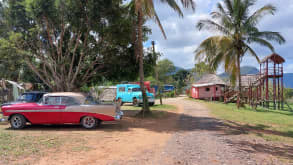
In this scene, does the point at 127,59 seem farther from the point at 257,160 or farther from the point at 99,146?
the point at 257,160

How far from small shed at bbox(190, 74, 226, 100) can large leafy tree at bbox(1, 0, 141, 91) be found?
1941 cm

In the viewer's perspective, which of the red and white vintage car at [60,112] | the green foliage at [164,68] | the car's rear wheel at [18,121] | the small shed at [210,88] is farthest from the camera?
the green foliage at [164,68]

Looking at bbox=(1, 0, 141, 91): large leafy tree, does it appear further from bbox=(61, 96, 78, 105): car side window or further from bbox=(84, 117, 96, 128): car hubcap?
bbox=(84, 117, 96, 128): car hubcap

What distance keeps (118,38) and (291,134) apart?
9740 millimetres

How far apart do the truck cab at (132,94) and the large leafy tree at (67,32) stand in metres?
5.40

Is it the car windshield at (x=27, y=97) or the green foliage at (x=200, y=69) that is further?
the green foliage at (x=200, y=69)

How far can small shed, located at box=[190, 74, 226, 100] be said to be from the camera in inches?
1204

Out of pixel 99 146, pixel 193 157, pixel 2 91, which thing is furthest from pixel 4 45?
pixel 193 157

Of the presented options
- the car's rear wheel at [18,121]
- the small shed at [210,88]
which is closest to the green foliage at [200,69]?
the small shed at [210,88]

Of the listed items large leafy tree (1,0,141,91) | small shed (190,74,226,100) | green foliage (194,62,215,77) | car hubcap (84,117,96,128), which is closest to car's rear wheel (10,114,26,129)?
car hubcap (84,117,96,128)

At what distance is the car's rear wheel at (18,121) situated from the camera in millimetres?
8719

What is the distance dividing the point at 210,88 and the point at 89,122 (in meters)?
25.7

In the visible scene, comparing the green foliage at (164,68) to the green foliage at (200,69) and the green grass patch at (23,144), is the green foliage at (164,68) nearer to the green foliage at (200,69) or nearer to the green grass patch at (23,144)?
the green foliage at (200,69)

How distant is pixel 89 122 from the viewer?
8.85 meters
